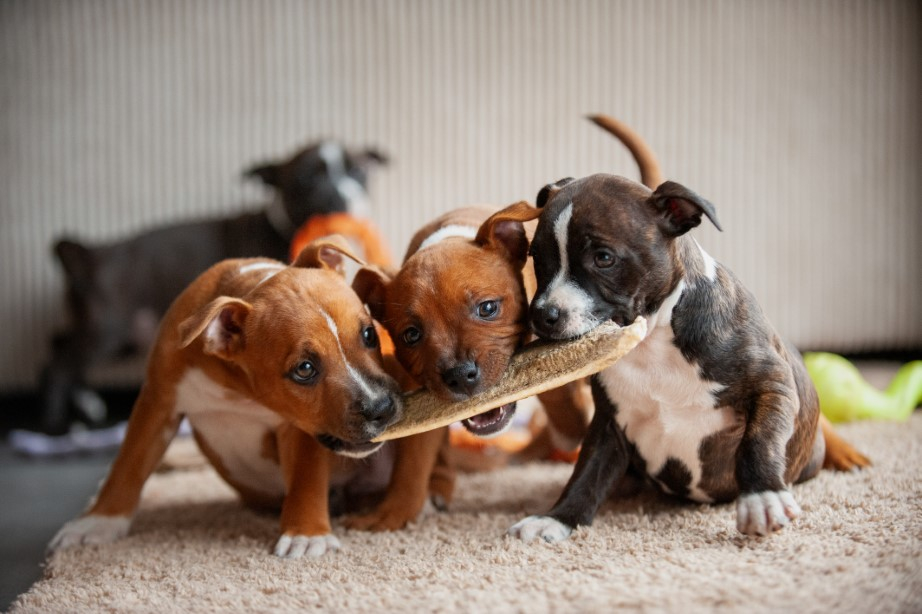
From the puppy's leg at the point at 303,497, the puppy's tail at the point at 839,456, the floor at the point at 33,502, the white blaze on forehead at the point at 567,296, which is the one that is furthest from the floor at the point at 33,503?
the puppy's tail at the point at 839,456

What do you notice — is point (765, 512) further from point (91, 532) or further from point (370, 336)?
point (91, 532)

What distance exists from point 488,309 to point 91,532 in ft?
4.88

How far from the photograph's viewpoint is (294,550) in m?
2.66

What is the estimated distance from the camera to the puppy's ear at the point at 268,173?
566 cm

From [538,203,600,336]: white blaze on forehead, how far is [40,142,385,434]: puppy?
3.15 m

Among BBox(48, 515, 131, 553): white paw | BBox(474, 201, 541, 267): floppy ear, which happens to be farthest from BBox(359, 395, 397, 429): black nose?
BBox(48, 515, 131, 553): white paw

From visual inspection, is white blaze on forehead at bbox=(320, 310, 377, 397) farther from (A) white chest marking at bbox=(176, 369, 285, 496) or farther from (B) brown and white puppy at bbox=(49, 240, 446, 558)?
(A) white chest marking at bbox=(176, 369, 285, 496)

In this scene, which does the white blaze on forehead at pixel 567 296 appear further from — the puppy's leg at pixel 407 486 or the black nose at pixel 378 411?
the puppy's leg at pixel 407 486

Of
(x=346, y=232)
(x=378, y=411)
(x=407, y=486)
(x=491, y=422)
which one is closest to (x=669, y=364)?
(x=491, y=422)

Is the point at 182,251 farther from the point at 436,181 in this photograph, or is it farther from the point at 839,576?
the point at 839,576

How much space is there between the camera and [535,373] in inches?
98.7

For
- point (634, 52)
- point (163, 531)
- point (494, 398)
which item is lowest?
point (163, 531)

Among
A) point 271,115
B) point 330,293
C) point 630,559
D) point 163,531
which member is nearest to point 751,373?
point 630,559

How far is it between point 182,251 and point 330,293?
3.27 m
